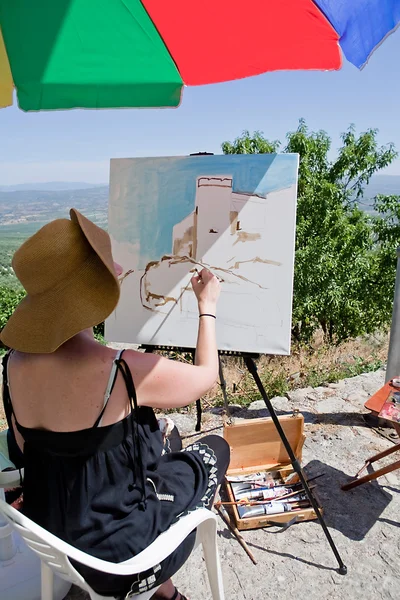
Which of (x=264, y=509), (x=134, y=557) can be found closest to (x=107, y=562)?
(x=134, y=557)

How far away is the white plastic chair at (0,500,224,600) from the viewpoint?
1074 mm

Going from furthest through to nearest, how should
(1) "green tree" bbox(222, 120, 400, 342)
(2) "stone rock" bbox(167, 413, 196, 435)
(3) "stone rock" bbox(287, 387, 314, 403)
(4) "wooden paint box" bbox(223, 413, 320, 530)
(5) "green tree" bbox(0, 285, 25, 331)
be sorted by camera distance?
1. (5) "green tree" bbox(0, 285, 25, 331)
2. (1) "green tree" bbox(222, 120, 400, 342)
3. (3) "stone rock" bbox(287, 387, 314, 403)
4. (2) "stone rock" bbox(167, 413, 196, 435)
5. (4) "wooden paint box" bbox(223, 413, 320, 530)

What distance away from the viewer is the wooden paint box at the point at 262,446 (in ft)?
7.59

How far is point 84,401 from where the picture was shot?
1146 millimetres

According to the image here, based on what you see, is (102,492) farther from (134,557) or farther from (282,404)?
(282,404)

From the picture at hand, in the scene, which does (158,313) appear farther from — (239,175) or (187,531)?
(187,531)

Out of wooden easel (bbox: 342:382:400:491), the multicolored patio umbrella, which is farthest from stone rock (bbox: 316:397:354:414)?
the multicolored patio umbrella

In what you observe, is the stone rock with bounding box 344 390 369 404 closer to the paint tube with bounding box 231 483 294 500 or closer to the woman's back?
the paint tube with bounding box 231 483 294 500

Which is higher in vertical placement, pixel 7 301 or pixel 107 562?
pixel 107 562

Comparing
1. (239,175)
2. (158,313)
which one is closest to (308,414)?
(158,313)

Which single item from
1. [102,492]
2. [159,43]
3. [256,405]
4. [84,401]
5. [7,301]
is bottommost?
[7,301]

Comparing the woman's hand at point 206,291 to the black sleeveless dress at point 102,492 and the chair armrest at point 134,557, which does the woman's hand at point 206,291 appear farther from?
the chair armrest at point 134,557

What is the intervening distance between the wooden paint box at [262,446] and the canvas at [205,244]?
500mm

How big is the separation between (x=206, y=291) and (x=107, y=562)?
3.02 ft
